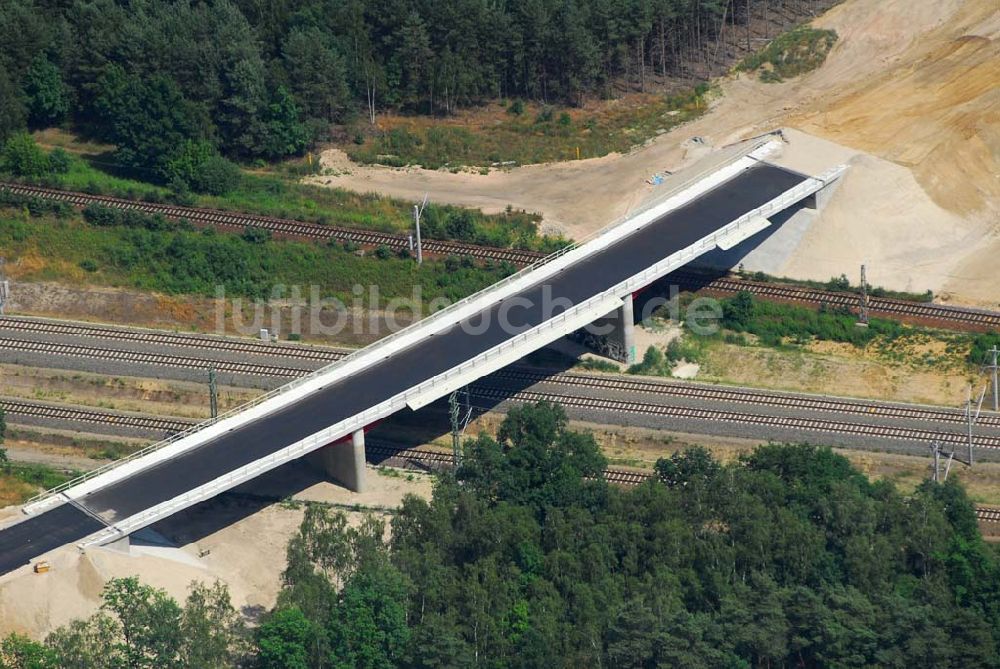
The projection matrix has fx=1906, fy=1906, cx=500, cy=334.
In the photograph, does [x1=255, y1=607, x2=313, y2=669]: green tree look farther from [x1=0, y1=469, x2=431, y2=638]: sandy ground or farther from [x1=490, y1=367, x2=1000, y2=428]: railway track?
[x1=490, y1=367, x2=1000, y2=428]: railway track

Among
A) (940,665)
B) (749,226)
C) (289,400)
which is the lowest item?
(940,665)

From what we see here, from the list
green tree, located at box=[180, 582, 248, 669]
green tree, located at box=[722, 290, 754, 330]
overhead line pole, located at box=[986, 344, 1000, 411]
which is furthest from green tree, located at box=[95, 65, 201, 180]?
overhead line pole, located at box=[986, 344, 1000, 411]

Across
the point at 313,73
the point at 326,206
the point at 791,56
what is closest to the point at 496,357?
the point at 326,206

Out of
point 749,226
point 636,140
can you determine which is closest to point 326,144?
point 636,140

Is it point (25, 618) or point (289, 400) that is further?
point (289, 400)

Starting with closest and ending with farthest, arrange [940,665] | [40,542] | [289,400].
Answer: [940,665]
[40,542]
[289,400]

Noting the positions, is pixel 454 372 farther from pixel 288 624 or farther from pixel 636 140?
pixel 636 140
